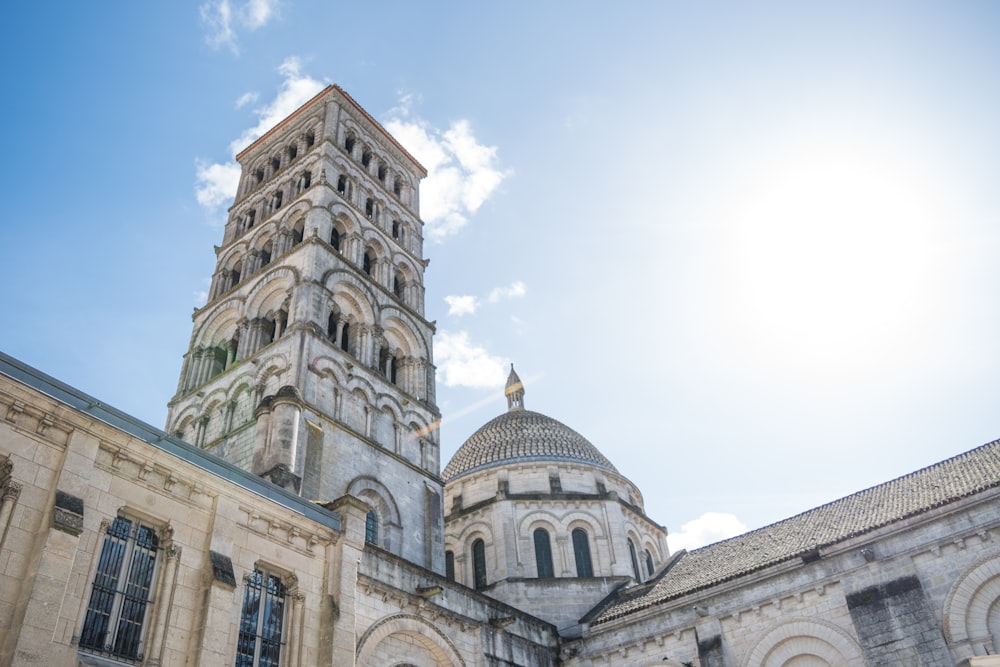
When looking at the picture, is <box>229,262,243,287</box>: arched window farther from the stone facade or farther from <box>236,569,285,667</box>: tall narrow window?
<box>236,569,285,667</box>: tall narrow window

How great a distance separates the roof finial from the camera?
47812 mm

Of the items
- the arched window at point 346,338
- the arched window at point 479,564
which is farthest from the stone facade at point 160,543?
the arched window at point 479,564

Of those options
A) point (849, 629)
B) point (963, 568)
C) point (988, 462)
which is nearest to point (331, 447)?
point (849, 629)

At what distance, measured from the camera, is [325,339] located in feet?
93.0

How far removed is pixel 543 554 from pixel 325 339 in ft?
48.9

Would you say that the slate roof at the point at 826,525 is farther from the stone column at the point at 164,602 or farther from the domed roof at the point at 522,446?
the stone column at the point at 164,602

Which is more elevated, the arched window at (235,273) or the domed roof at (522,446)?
the arched window at (235,273)

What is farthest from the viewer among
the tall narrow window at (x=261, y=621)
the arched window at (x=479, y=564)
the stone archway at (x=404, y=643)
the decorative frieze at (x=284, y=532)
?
the arched window at (x=479, y=564)

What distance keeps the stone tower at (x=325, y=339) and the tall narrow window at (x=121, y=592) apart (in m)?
7.97

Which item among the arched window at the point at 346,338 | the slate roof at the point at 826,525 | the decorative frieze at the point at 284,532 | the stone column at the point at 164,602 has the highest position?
the arched window at the point at 346,338

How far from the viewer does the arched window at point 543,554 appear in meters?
34.7

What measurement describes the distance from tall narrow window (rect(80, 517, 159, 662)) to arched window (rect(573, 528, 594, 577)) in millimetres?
23751

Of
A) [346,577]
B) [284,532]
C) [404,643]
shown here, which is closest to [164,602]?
[284,532]

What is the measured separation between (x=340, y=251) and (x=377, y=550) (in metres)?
16.8
